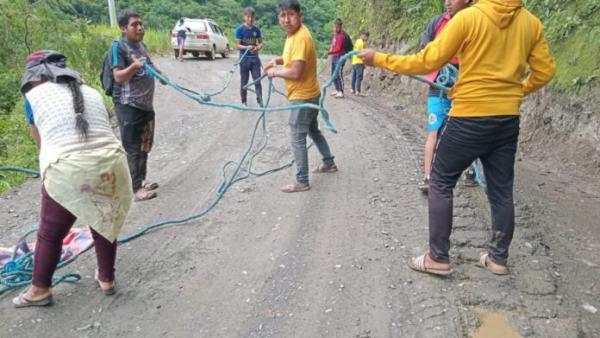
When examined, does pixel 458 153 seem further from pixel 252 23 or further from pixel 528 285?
pixel 252 23

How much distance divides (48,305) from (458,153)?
2.67 m

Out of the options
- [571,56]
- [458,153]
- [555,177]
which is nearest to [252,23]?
[571,56]

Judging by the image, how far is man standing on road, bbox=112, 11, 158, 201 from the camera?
4332 mm

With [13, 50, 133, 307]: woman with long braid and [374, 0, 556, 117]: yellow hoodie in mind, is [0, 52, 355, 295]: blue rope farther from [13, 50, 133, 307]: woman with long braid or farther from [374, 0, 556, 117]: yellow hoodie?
[374, 0, 556, 117]: yellow hoodie

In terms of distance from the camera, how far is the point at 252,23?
876 cm

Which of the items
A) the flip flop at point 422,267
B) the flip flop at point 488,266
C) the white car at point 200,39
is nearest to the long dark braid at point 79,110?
the flip flop at point 422,267

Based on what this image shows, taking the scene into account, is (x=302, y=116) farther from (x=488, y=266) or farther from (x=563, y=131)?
(x=563, y=131)

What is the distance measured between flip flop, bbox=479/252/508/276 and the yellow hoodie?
101 centimetres

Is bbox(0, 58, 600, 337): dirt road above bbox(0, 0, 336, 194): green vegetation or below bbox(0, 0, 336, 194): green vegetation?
below

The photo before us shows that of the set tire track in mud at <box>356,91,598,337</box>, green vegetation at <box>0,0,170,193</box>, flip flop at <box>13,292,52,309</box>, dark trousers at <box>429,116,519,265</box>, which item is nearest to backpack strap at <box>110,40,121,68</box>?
flip flop at <box>13,292,52,309</box>

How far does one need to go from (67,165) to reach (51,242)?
1.76 feet

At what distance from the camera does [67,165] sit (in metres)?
2.73

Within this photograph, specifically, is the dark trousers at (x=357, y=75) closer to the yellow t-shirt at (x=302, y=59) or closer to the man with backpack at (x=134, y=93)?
the yellow t-shirt at (x=302, y=59)

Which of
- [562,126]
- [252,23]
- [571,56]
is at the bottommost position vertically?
[562,126]
